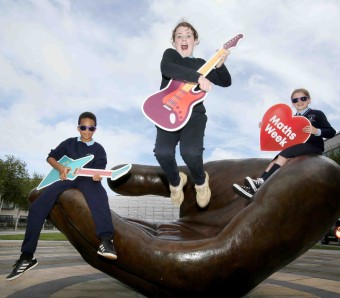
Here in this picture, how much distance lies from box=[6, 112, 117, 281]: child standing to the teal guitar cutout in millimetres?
45

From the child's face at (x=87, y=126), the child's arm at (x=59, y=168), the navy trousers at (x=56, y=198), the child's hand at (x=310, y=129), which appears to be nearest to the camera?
the navy trousers at (x=56, y=198)

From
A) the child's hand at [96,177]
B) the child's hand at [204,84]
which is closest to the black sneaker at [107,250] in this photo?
the child's hand at [96,177]

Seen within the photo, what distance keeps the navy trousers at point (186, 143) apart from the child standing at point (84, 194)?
0.57m

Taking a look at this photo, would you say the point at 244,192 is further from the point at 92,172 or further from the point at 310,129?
the point at 92,172

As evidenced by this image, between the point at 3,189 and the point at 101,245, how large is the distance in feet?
153

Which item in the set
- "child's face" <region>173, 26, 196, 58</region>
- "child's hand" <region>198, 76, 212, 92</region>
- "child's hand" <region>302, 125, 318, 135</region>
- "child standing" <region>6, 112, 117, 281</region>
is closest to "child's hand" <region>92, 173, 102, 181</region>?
"child standing" <region>6, 112, 117, 281</region>

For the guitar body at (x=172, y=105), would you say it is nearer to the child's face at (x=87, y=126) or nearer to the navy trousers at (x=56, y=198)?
the child's face at (x=87, y=126)

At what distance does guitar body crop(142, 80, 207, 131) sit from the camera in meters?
3.31

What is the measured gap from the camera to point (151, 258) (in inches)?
123

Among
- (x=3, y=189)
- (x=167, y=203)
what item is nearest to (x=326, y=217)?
(x=167, y=203)

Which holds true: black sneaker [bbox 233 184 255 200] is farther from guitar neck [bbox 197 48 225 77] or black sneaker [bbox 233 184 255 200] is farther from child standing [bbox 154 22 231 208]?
guitar neck [bbox 197 48 225 77]

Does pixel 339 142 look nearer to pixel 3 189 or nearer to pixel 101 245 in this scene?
pixel 3 189

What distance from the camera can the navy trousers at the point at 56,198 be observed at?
3090 mm

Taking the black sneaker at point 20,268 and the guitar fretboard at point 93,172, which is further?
the guitar fretboard at point 93,172
